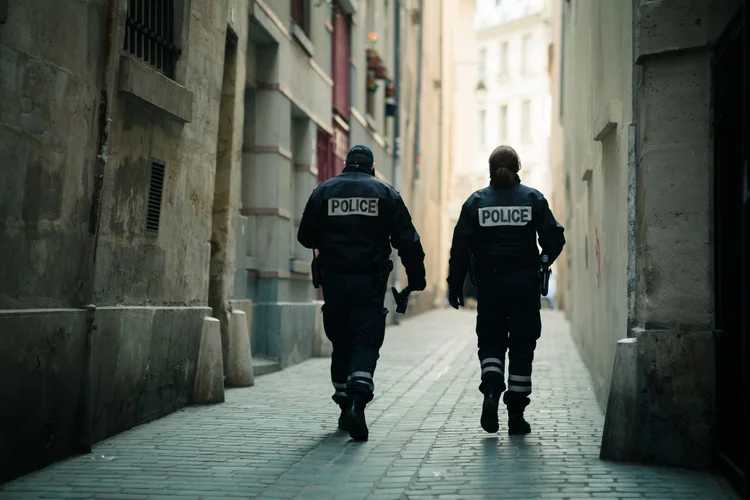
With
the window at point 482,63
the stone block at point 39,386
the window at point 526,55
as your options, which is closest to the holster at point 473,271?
the stone block at point 39,386

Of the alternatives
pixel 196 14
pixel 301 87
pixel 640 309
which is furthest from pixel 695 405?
pixel 301 87

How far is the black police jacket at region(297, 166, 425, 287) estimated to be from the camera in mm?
7578

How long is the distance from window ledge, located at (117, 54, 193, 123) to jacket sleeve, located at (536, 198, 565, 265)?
2772 mm

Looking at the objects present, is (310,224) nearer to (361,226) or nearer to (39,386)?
(361,226)

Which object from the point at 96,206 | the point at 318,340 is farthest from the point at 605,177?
the point at 318,340

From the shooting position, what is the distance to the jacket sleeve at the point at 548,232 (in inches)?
304

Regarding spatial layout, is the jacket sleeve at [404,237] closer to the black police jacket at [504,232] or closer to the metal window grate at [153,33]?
the black police jacket at [504,232]

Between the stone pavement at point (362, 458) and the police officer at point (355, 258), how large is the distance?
54 cm

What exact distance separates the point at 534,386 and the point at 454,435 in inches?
137

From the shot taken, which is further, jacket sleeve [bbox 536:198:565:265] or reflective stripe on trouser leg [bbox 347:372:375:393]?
jacket sleeve [bbox 536:198:565:265]

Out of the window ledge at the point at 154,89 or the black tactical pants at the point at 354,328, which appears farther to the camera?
the window ledge at the point at 154,89

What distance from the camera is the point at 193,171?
30.4ft

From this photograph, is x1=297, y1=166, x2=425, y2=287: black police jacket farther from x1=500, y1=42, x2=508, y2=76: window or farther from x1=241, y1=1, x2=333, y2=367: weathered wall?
x1=500, y1=42, x2=508, y2=76: window

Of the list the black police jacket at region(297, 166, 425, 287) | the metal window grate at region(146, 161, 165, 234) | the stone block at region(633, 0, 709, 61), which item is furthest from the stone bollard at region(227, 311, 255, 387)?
the stone block at region(633, 0, 709, 61)
